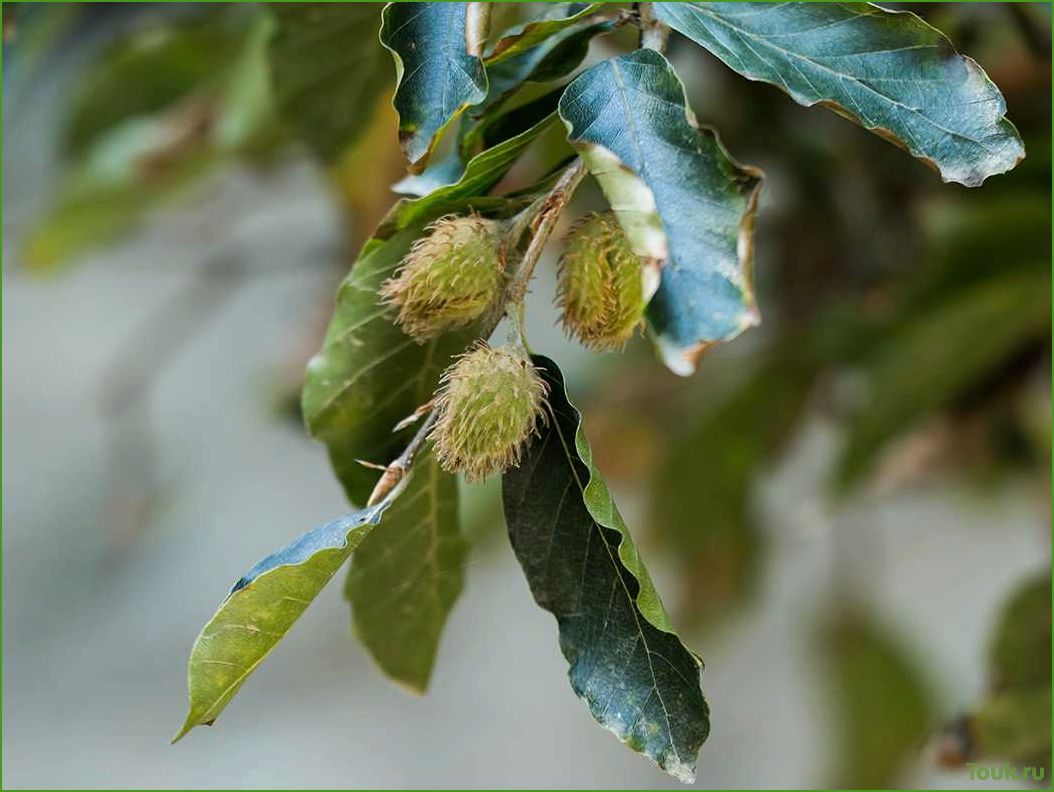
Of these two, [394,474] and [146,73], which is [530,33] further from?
[146,73]

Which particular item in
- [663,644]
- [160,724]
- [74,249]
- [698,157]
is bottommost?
[160,724]

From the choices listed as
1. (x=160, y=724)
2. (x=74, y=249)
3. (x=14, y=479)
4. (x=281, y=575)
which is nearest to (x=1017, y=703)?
(x=281, y=575)

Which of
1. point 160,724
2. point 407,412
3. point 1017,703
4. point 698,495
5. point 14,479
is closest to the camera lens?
point 407,412

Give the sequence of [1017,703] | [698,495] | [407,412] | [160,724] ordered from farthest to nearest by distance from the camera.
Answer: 1. [160,724]
2. [698,495]
3. [1017,703]
4. [407,412]

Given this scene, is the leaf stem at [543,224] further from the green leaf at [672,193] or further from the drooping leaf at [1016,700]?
the drooping leaf at [1016,700]

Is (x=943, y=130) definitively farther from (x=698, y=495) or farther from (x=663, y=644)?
(x=698, y=495)

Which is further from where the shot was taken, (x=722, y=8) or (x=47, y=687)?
(x=47, y=687)

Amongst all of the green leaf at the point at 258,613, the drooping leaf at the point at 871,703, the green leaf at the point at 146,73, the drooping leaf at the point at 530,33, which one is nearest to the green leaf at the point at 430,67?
the drooping leaf at the point at 530,33
